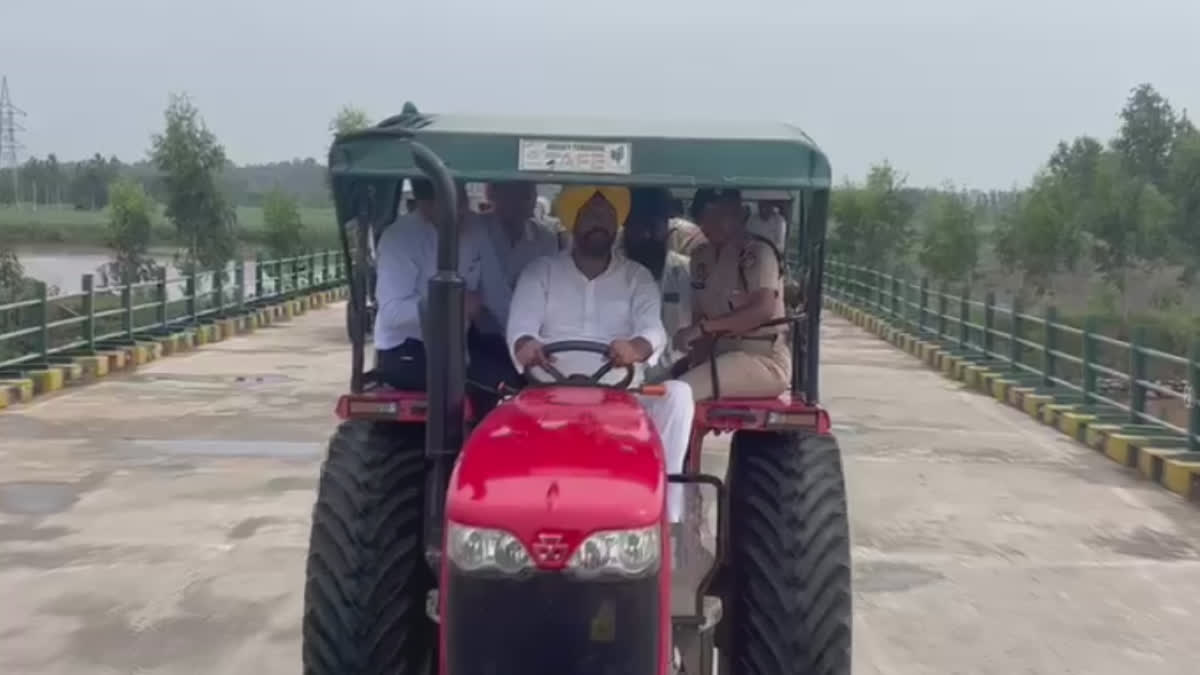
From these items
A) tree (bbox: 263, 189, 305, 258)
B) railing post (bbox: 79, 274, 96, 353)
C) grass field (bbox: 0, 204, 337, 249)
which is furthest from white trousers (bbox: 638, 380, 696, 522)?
tree (bbox: 263, 189, 305, 258)

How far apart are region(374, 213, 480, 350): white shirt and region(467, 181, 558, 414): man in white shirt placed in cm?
5

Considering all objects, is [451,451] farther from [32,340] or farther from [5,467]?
[32,340]

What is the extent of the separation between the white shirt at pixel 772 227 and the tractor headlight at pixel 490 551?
2663 mm

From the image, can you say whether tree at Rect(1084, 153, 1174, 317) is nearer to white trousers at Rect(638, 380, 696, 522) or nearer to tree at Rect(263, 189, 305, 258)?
tree at Rect(263, 189, 305, 258)

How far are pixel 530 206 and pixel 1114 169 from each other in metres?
47.7

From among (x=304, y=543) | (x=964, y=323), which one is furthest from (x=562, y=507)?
(x=964, y=323)

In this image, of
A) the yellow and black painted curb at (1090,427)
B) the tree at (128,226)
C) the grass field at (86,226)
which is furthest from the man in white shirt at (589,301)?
the tree at (128,226)

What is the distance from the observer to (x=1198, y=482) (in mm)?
12695

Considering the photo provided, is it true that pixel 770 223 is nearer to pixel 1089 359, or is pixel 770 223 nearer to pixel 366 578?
pixel 366 578

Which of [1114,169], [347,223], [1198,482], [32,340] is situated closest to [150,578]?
[347,223]

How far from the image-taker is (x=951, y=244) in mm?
47844

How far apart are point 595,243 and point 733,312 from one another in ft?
2.81

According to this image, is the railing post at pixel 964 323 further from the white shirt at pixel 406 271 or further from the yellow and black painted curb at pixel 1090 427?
the white shirt at pixel 406 271

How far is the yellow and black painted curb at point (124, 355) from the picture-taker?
17.6 m
